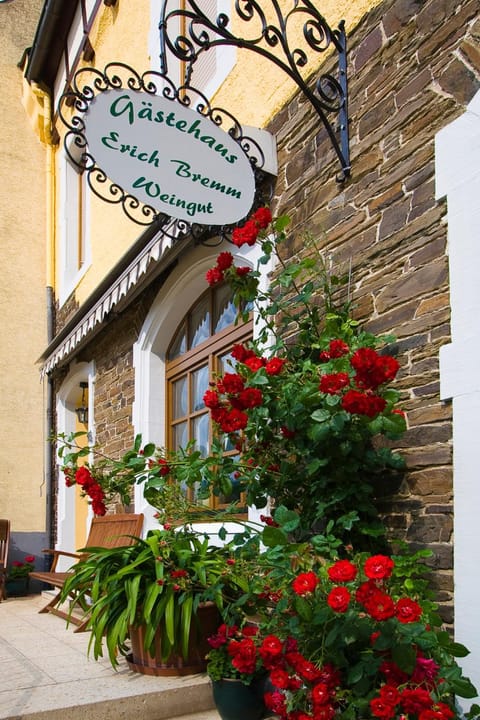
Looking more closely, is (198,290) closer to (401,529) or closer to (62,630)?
(62,630)

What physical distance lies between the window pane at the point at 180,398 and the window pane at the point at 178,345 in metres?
0.24

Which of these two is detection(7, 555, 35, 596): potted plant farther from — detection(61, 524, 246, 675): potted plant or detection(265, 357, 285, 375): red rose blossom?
detection(265, 357, 285, 375): red rose blossom

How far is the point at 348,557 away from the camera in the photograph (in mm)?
3121

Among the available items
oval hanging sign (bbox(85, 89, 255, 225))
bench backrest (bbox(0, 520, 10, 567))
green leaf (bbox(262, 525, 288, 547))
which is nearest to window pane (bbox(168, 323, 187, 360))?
oval hanging sign (bbox(85, 89, 255, 225))

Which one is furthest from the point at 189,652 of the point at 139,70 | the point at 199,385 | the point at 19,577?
the point at 19,577

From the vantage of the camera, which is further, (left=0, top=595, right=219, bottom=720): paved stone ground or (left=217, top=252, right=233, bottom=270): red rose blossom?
(left=217, top=252, right=233, bottom=270): red rose blossom

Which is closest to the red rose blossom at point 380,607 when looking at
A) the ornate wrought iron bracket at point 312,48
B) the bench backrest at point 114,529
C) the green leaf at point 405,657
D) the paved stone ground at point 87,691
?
the green leaf at point 405,657

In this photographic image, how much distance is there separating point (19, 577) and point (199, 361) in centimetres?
471

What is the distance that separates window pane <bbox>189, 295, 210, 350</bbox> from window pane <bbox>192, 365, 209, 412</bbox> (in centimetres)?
25

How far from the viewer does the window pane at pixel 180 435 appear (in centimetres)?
626

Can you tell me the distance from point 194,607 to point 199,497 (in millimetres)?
533

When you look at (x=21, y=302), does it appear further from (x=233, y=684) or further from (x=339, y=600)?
(x=339, y=600)

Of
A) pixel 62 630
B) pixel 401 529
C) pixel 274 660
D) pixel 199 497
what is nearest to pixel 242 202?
pixel 199 497

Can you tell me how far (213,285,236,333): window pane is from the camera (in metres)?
5.54
